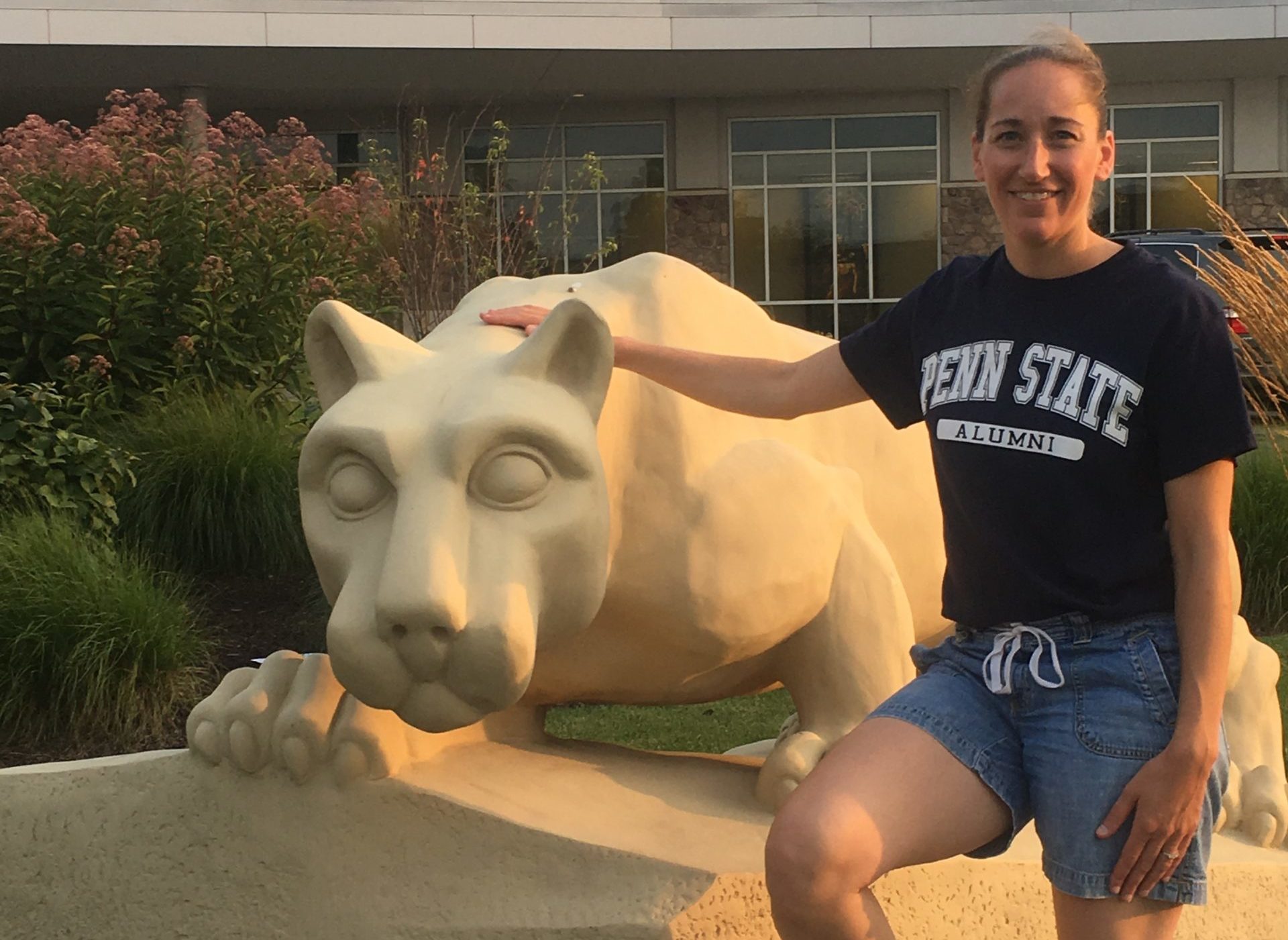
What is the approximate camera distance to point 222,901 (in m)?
2.88

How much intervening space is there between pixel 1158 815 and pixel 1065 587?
0.33m

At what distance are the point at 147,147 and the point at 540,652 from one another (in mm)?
5741

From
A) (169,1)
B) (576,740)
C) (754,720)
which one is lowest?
(754,720)

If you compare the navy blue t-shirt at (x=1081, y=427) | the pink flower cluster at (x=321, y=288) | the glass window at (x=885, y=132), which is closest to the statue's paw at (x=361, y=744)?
the navy blue t-shirt at (x=1081, y=427)

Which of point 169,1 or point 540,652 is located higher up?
point 169,1

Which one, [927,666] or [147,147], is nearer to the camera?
[927,666]

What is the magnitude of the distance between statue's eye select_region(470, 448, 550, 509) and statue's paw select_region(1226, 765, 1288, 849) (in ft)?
6.46

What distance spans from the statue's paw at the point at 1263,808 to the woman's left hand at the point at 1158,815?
1.49 metres

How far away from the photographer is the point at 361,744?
276 centimetres

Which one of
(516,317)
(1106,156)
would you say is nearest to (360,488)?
(516,317)

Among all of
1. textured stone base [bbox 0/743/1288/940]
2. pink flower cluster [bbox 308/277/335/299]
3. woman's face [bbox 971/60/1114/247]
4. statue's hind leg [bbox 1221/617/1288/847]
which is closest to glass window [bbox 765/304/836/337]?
pink flower cluster [bbox 308/277/335/299]

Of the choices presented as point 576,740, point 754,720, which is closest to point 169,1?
point 754,720

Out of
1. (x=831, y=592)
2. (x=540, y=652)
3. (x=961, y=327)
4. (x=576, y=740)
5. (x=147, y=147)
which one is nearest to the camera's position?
(x=961, y=327)

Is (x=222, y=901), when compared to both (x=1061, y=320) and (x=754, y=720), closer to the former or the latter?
(x=1061, y=320)
